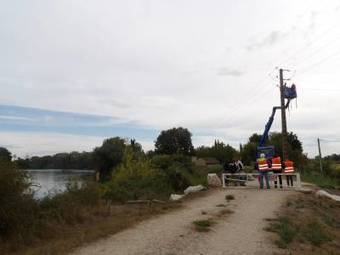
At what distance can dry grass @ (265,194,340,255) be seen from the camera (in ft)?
37.3

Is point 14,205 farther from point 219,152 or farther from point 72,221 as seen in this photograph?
point 219,152

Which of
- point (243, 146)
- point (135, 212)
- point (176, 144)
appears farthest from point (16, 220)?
point (176, 144)

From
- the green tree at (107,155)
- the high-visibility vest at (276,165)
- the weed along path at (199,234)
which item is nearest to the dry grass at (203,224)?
the weed along path at (199,234)

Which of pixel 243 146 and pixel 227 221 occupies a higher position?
pixel 243 146

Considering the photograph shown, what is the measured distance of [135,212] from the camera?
1545cm

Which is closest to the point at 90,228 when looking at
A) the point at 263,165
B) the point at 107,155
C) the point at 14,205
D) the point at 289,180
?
the point at 14,205

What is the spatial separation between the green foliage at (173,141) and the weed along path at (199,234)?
83.3 meters

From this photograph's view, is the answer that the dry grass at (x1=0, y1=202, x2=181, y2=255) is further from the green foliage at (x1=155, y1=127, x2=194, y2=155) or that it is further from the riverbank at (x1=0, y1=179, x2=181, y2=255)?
the green foliage at (x1=155, y1=127, x2=194, y2=155)

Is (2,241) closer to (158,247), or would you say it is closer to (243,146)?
(158,247)

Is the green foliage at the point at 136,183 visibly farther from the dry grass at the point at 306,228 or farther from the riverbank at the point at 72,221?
the dry grass at the point at 306,228

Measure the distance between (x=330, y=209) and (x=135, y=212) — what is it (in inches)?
352

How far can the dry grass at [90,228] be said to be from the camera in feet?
33.3

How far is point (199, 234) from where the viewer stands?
1147cm

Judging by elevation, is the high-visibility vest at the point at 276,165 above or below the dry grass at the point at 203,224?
above
